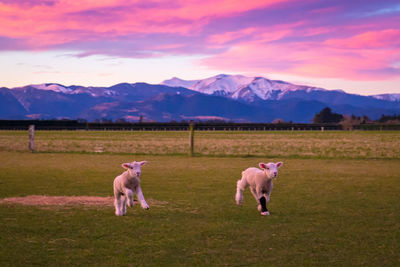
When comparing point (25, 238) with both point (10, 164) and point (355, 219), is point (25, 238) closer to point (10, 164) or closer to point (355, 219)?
point (355, 219)

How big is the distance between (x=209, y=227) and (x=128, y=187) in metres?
2.32

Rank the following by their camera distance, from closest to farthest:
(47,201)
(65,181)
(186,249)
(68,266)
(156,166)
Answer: (68,266)
(186,249)
(47,201)
(65,181)
(156,166)

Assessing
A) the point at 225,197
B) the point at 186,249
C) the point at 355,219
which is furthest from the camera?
the point at 225,197

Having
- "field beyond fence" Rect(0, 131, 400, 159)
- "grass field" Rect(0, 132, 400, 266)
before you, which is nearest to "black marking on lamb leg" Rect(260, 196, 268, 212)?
"grass field" Rect(0, 132, 400, 266)

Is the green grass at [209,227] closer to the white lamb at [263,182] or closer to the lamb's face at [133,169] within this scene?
the white lamb at [263,182]

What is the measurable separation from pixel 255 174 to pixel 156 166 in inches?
495

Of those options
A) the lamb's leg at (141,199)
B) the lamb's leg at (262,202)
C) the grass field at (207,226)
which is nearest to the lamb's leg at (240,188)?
the grass field at (207,226)

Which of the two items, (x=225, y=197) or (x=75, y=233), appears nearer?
(x=75, y=233)

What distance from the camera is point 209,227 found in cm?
951

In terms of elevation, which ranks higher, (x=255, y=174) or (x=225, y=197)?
(x=255, y=174)

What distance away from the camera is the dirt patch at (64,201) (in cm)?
1241

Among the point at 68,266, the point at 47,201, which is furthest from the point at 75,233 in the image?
the point at 47,201

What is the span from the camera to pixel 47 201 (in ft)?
41.7

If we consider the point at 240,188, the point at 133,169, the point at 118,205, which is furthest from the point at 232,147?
the point at 133,169
